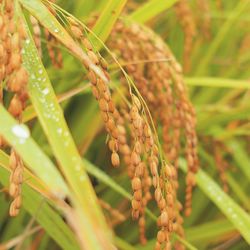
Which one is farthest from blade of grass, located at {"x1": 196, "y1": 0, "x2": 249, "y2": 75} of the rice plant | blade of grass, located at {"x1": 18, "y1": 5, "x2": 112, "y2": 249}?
blade of grass, located at {"x1": 18, "y1": 5, "x2": 112, "y2": 249}

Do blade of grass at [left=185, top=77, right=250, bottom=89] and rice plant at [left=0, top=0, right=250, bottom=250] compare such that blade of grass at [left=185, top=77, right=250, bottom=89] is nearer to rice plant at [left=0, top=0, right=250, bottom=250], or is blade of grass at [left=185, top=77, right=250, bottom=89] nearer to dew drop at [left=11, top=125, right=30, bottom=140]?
rice plant at [left=0, top=0, right=250, bottom=250]

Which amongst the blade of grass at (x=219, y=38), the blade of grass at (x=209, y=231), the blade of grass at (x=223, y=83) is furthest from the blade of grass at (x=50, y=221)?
the blade of grass at (x=219, y=38)

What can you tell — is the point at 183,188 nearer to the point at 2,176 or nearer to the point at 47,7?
the point at 2,176

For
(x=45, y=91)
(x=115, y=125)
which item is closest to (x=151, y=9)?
(x=115, y=125)

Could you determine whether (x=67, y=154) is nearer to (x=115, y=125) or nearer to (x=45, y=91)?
(x=45, y=91)

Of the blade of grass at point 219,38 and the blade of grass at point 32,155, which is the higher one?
the blade of grass at point 32,155

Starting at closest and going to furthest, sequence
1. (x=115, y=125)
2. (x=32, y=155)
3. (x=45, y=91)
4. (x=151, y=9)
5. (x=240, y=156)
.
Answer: (x=32, y=155) → (x=45, y=91) → (x=115, y=125) → (x=151, y=9) → (x=240, y=156)

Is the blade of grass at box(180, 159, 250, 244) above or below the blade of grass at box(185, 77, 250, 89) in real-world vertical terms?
below

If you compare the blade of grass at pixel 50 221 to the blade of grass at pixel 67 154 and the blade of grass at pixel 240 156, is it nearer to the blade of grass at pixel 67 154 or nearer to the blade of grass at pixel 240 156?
the blade of grass at pixel 67 154

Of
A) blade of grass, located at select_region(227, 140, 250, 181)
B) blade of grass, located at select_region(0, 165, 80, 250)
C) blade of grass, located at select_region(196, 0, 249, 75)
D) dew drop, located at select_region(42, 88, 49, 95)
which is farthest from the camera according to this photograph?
blade of grass, located at select_region(196, 0, 249, 75)
